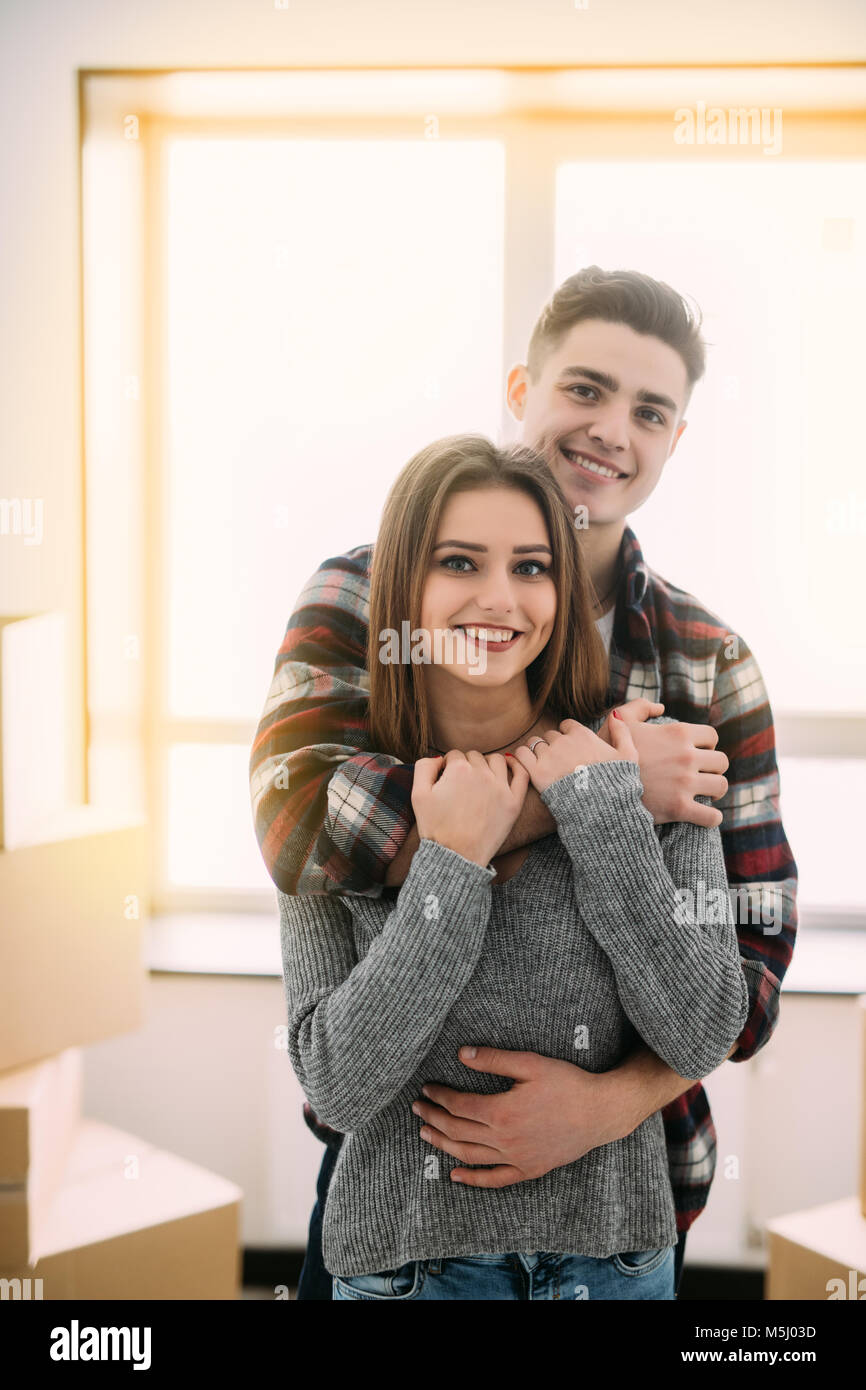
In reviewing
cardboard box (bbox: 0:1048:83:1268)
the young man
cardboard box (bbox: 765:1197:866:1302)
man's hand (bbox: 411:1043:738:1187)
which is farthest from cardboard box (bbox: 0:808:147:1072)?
cardboard box (bbox: 765:1197:866:1302)

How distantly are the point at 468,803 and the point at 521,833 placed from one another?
86 millimetres

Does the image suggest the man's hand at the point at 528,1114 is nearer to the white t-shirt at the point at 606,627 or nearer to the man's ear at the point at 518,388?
the white t-shirt at the point at 606,627

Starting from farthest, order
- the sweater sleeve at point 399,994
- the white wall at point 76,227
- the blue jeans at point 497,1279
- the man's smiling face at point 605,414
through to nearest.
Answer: the white wall at point 76,227 < the man's smiling face at point 605,414 < the blue jeans at point 497,1279 < the sweater sleeve at point 399,994

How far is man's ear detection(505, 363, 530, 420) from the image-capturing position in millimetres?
1339

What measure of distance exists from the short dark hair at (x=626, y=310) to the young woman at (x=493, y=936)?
0.29 meters

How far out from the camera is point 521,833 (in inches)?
41.4

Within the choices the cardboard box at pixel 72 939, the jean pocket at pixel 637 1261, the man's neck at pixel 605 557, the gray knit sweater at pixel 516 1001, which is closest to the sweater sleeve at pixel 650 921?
the gray knit sweater at pixel 516 1001

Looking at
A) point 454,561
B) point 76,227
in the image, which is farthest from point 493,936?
point 76,227

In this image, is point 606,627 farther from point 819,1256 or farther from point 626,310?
point 819,1256

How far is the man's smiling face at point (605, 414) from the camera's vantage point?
1.24 meters

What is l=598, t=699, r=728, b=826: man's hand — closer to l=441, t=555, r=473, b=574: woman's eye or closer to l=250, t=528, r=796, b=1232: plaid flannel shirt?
l=250, t=528, r=796, b=1232: plaid flannel shirt

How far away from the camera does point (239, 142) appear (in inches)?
68.9

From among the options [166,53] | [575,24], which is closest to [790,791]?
[575,24]

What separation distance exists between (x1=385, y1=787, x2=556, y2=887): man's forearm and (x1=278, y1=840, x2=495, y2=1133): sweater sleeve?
5 centimetres
